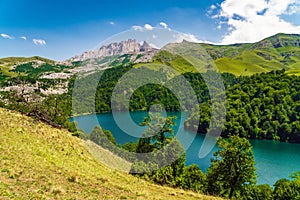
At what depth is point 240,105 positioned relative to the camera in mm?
141750

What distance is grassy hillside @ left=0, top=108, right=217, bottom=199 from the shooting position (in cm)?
1158

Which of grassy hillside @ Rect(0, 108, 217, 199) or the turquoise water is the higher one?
grassy hillside @ Rect(0, 108, 217, 199)

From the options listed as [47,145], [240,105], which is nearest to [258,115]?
[240,105]

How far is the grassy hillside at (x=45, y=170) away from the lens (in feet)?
38.0

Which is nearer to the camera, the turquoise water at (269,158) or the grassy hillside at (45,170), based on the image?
the grassy hillside at (45,170)

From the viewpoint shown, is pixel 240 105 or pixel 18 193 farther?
pixel 240 105

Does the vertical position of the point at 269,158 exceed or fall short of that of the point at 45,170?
it falls short

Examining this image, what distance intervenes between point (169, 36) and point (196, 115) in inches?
4055

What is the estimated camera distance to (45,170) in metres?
14.9

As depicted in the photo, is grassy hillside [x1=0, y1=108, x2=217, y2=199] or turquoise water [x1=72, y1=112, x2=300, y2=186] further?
turquoise water [x1=72, y1=112, x2=300, y2=186]

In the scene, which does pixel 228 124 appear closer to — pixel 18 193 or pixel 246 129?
pixel 246 129

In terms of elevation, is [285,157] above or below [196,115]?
below

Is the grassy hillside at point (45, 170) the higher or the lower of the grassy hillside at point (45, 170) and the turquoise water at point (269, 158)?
the higher

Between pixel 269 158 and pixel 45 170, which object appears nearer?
pixel 45 170
